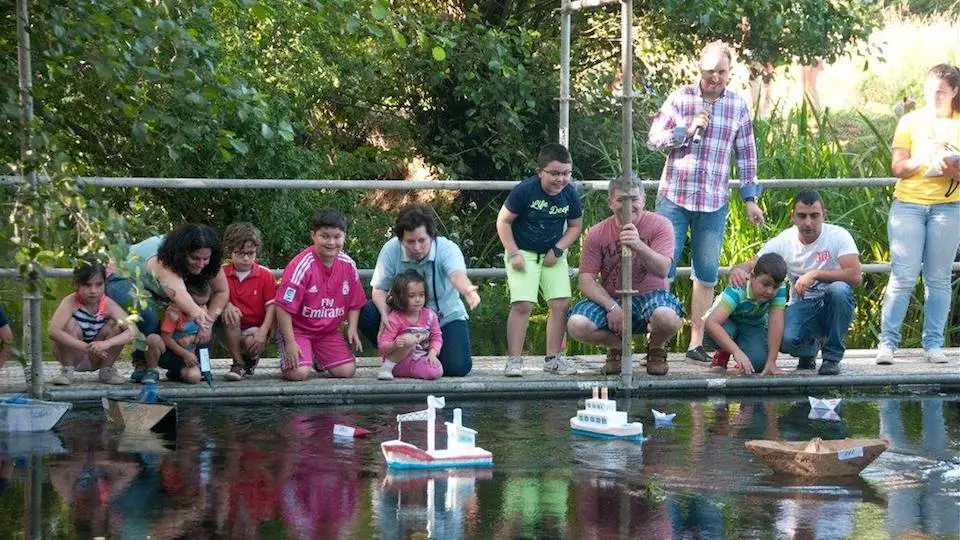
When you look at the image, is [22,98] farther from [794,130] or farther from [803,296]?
[794,130]

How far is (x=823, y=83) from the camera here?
28.8m

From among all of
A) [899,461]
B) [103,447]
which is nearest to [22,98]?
[103,447]

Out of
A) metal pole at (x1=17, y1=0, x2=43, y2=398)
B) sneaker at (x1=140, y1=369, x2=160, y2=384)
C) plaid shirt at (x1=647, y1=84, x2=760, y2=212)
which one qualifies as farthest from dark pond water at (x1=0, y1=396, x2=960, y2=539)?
plaid shirt at (x1=647, y1=84, x2=760, y2=212)

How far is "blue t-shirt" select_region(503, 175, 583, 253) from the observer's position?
10.5 metres

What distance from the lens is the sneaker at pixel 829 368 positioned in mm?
10492

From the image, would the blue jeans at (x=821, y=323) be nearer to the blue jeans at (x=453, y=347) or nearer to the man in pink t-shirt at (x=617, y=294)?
the man in pink t-shirt at (x=617, y=294)

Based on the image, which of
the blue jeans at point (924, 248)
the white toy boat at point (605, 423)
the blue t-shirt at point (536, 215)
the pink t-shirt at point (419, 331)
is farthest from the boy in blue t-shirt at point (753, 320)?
the white toy boat at point (605, 423)

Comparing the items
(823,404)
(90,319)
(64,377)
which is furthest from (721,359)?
(64,377)

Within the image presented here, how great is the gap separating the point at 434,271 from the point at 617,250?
1.12 m

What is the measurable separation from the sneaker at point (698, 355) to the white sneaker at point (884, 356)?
43.3 inches

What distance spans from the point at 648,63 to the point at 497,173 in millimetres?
1969

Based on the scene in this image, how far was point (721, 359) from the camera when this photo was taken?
10656mm

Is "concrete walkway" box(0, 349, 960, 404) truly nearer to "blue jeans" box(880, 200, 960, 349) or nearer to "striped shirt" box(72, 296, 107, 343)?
"striped shirt" box(72, 296, 107, 343)

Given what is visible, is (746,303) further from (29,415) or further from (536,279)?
(29,415)
